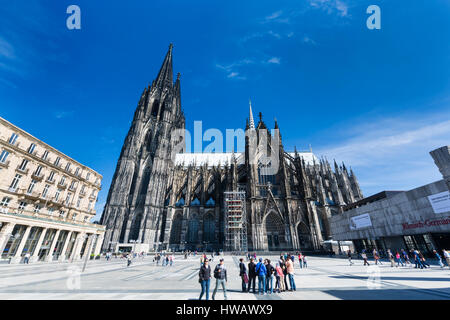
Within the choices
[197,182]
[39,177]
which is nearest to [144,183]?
[197,182]

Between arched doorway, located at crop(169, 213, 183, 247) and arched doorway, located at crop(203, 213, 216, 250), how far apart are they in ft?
16.9

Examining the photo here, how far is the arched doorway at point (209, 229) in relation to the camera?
37175 millimetres

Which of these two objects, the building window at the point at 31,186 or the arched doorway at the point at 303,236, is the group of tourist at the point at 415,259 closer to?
the arched doorway at the point at 303,236

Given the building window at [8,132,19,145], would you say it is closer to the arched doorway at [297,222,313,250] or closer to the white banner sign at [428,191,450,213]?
the arched doorway at [297,222,313,250]

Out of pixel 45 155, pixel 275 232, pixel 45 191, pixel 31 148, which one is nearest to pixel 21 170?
pixel 31 148

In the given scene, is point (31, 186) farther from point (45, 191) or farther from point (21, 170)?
point (21, 170)

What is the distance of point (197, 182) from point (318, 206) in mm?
27118

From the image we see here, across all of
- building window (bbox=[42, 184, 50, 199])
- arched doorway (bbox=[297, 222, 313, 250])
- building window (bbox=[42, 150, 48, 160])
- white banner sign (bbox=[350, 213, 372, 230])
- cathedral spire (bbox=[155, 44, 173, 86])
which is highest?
cathedral spire (bbox=[155, 44, 173, 86])

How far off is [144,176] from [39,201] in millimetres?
21823

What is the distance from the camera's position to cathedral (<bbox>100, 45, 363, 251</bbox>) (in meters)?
32.6

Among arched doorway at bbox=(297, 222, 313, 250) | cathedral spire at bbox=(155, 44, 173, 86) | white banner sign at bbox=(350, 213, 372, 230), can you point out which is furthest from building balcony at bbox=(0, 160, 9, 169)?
cathedral spire at bbox=(155, 44, 173, 86)
